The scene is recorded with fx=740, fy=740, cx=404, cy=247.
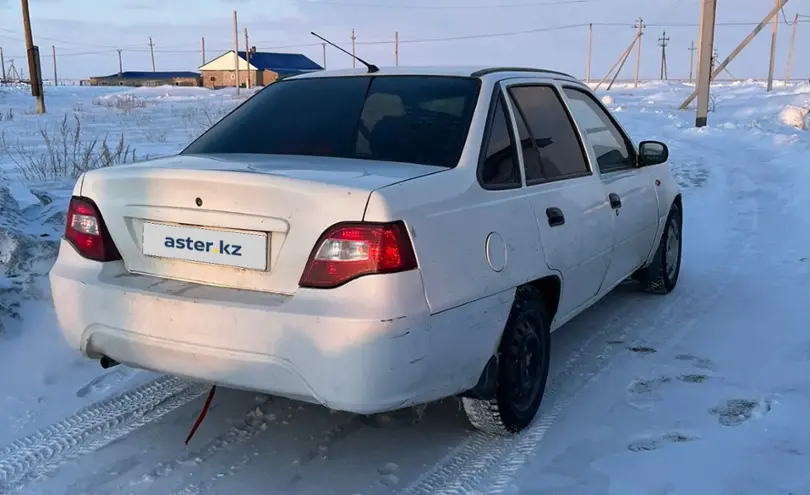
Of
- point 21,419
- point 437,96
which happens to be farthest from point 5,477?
point 437,96

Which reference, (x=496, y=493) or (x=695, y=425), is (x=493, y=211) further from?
(x=695, y=425)

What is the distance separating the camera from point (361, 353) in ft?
8.20

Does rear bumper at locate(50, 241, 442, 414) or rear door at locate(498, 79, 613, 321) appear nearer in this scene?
rear bumper at locate(50, 241, 442, 414)

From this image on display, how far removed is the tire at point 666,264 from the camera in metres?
5.50

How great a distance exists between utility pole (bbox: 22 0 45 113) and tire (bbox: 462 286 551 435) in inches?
844

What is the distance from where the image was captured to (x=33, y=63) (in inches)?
843

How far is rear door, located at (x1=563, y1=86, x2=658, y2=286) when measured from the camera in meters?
4.37

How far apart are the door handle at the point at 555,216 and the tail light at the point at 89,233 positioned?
6.24 feet

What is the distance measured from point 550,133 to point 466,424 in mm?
1577

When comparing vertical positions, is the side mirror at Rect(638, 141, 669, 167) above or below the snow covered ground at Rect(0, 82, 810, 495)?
above

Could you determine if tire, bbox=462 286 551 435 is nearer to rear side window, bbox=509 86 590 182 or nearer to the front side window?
rear side window, bbox=509 86 590 182

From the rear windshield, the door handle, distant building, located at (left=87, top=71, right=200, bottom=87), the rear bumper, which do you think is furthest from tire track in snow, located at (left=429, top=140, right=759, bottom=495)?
distant building, located at (left=87, top=71, right=200, bottom=87)

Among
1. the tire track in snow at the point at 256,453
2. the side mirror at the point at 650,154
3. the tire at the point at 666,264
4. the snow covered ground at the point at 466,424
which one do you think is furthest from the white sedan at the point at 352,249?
the tire at the point at 666,264

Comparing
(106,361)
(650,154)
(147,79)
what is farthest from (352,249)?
(147,79)
